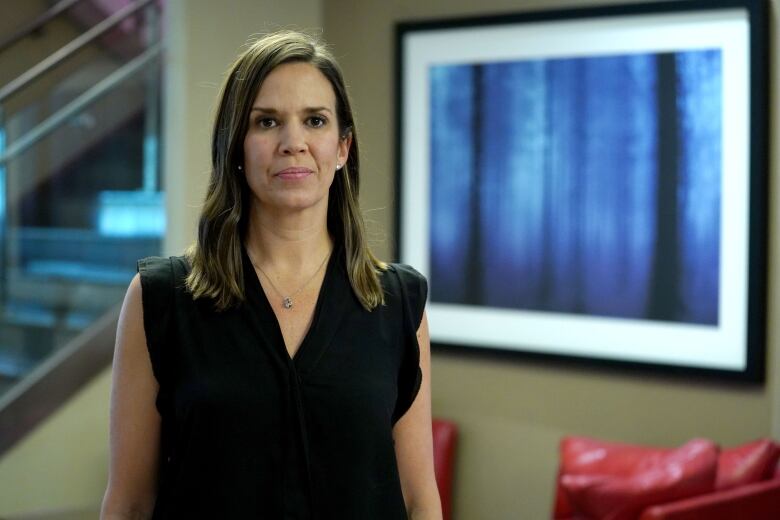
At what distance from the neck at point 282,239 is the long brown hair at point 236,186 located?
2cm

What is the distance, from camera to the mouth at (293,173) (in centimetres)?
137

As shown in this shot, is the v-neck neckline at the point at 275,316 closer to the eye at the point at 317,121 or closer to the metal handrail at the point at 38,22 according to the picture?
the eye at the point at 317,121

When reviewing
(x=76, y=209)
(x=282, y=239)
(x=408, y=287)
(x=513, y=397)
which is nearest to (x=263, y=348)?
(x=282, y=239)

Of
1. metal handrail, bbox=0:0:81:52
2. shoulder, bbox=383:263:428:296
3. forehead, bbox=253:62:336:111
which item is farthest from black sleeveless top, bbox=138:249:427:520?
metal handrail, bbox=0:0:81:52

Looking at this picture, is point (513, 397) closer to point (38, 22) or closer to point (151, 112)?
point (151, 112)

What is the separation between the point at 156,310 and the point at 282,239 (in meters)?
0.20

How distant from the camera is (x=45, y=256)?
12.0 ft

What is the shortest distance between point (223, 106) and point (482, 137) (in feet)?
8.18

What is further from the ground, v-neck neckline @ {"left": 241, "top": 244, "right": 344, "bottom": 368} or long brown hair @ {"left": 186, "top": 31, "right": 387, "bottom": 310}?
long brown hair @ {"left": 186, "top": 31, "right": 387, "bottom": 310}

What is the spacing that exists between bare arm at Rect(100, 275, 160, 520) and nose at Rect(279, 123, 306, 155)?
26cm

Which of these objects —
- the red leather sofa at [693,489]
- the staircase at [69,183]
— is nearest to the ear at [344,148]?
the red leather sofa at [693,489]

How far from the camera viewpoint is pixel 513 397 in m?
3.76

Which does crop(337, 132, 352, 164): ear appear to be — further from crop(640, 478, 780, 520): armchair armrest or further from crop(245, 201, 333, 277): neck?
crop(640, 478, 780, 520): armchair armrest

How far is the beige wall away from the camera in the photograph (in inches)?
133
